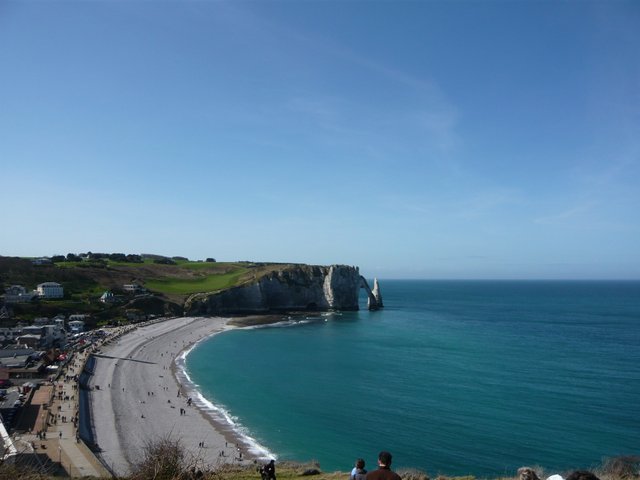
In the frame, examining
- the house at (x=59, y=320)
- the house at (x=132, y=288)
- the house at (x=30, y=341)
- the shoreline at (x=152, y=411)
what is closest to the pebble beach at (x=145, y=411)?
the shoreline at (x=152, y=411)

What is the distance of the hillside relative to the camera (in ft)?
233

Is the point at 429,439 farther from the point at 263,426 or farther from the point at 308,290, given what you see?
the point at 308,290

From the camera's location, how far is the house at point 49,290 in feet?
237

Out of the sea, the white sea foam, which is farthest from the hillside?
the white sea foam

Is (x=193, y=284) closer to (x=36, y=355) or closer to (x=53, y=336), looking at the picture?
(x=53, y=336)

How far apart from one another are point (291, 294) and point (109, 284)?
39.5 m

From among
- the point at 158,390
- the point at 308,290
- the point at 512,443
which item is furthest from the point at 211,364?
the point at 308,290

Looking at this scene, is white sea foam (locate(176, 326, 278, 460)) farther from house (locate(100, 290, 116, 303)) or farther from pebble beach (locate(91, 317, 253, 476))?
house (locate(100, 290, 116, 303))

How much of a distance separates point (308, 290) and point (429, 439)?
80.8 meters

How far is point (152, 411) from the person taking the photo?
108 ft

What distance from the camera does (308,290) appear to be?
107188mm

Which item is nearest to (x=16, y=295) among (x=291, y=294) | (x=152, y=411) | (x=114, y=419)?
(x=152, y=411)

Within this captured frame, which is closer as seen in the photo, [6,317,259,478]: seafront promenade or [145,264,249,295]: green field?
Answer: [6,317,259,478]: seafront promenade

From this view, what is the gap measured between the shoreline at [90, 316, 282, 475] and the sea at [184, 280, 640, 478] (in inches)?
45.2
